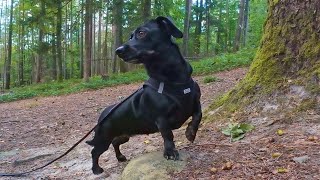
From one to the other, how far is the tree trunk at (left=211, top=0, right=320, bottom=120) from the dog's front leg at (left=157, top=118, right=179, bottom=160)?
1.32 meters

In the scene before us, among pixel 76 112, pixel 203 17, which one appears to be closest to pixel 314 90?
pixel 76 112

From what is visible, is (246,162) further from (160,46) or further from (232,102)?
(232,102)

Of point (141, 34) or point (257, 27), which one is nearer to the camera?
point (141, 34)

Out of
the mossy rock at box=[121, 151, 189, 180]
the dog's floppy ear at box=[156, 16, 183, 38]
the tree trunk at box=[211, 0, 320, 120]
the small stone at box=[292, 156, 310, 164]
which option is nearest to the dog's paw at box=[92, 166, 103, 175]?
the mossy rock at box=[121, 151, 189, 180]

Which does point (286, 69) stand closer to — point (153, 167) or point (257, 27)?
point (153, 167)

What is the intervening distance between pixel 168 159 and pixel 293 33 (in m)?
2.20

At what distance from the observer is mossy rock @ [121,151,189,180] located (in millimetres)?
3287

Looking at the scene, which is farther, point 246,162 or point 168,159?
point 168,159

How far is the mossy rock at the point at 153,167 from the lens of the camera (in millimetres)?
3287

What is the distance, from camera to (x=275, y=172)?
9.58ft

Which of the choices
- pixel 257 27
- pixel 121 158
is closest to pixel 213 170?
pixel 121 158

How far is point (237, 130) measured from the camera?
13.1ft

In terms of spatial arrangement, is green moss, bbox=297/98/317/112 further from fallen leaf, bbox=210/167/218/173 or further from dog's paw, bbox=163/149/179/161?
dog's paw, bbox=163/149/179/161

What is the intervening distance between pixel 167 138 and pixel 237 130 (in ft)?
3.30
